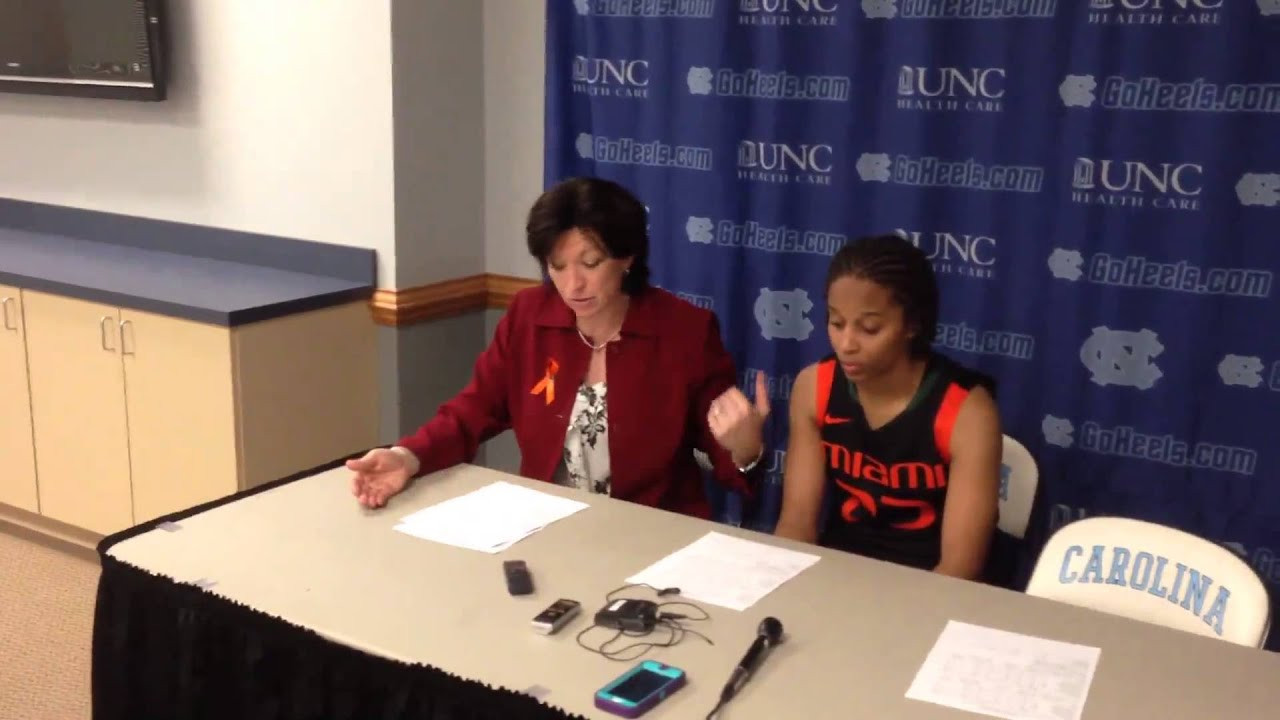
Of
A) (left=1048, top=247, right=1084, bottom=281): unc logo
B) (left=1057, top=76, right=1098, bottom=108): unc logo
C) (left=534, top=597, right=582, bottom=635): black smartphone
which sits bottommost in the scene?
(left=534, top=597, right=582, bottom=635): black smartphone

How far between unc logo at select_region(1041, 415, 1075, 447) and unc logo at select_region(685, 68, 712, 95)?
1.12 m

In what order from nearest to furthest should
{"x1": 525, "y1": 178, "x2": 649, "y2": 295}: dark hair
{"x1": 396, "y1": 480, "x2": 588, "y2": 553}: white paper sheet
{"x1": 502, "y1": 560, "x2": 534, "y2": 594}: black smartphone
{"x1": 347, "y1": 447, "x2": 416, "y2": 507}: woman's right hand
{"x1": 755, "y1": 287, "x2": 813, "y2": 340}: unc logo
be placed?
{"x1": 502, "y1": 560, "x2": 534, "y2": 594}: black smartphone → {"x1": 396, "y1": 480, "x2": 588, "y2": 553}: white paper sheet → {"x1": 347, "y1": 447, "x2": 416, "y2": 507}: woman's right hand → {"x1": 525, "y1": 178, "x2": 649, "y2": 295}: dark hair → {"x1": 755, "y1": 287, "x2": 813, "y2": 340}: unc logo

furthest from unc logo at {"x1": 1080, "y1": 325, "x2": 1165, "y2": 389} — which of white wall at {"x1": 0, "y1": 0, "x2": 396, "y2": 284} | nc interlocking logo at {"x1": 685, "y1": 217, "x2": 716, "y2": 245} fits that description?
white wall at {"x1": 0, "y1": 0, "x2": 396, "y2": 284}

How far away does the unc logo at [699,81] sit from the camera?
2.68m

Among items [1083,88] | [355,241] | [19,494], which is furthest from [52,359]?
[1083,88]

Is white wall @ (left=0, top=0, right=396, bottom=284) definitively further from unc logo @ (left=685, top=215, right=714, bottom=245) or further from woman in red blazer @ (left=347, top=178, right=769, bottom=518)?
woman in red blazer @ (left=347, top=178, right=769, bottom=518)

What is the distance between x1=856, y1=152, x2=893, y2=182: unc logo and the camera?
2.48 m

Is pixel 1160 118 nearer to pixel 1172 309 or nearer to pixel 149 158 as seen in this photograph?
pixel 1172 309

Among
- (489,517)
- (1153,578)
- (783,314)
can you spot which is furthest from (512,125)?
(1153,578)

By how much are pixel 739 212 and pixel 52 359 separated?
200 cm

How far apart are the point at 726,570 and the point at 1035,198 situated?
4.10 ft

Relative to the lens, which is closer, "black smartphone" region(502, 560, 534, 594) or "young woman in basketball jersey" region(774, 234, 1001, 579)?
"black smartphone" region(502, 560, 534, 594)

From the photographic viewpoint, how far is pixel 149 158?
342 centimetres

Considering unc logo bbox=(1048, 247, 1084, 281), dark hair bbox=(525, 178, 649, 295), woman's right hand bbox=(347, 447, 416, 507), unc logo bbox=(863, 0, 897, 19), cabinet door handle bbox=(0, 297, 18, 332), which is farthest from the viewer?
cabinet door handle bbox=(0, 297, 18, 332)
